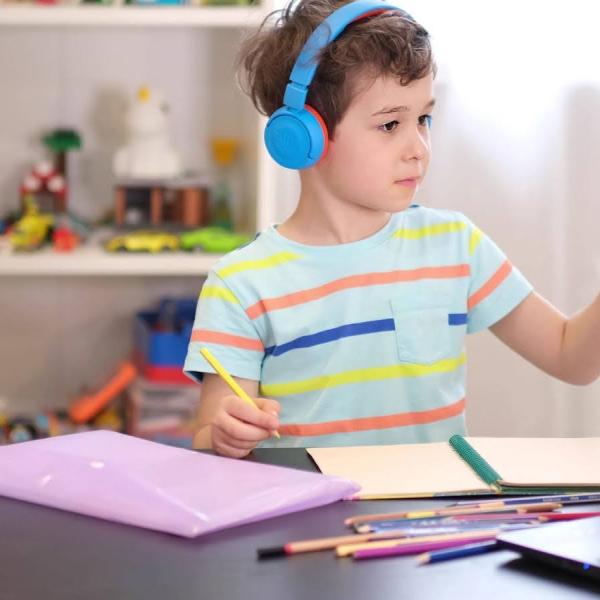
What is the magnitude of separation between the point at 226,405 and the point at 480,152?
1063 millimetres

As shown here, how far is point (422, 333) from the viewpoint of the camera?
4.02ft

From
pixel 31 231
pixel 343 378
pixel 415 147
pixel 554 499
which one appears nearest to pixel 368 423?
pixel 343 378

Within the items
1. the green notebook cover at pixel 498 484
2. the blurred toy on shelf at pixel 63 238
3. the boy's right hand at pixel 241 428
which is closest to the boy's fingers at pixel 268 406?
the boy's right hand at pixel 241 428

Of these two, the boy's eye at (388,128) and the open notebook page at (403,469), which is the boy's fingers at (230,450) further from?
the boy's eye at (388,128)

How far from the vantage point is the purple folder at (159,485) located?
751 millimetres

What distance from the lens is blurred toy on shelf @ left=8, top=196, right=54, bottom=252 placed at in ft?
6.70

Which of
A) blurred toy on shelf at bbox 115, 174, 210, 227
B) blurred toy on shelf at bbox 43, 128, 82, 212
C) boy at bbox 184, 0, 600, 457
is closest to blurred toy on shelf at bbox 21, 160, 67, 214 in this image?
blurred toy on shelf at bbox 43, 128, 82, 212

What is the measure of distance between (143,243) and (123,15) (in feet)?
1.27

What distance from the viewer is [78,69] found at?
7.75 feet

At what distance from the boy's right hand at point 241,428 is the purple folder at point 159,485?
29 mm

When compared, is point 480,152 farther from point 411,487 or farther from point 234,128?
point 411,487

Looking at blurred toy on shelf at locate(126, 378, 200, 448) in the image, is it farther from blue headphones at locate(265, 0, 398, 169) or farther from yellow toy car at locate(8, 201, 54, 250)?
blue headphones at locate(265, 0, 398, 169)

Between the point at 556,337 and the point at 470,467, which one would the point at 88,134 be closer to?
the point at 556,337

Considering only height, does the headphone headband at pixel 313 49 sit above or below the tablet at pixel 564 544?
above
